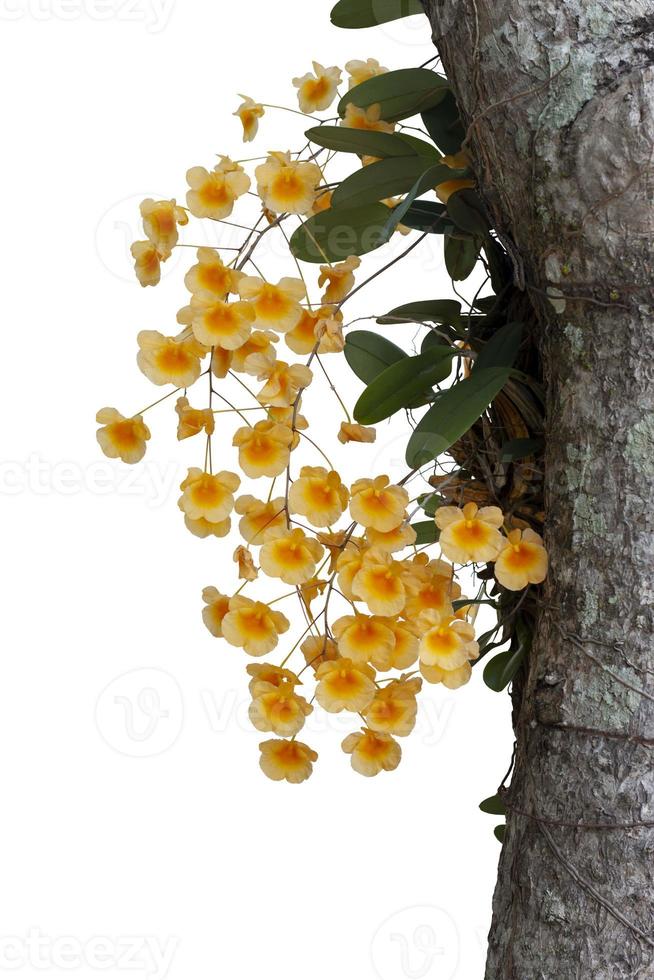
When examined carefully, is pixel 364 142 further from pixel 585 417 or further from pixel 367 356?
pixel 585 417

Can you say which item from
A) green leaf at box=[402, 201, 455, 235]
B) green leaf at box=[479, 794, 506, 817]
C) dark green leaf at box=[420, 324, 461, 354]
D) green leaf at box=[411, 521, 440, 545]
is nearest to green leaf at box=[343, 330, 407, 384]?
dark green leaf at box=[420, 324, 461, 354]

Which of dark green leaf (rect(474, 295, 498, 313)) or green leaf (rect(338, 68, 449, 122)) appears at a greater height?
green leaf (rect(338, 68, 449, 122))

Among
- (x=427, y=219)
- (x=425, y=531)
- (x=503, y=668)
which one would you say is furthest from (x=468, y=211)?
(x=503, y=668)

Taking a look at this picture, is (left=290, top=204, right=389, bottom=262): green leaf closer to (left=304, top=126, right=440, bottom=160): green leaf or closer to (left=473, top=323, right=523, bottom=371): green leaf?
(left=304, top=126, right=440, bottom=160): green leaf

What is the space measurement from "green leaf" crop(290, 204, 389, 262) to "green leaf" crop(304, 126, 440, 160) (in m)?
0.07

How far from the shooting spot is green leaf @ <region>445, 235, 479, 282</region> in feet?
5.37

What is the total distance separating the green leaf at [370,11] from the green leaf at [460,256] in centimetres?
28

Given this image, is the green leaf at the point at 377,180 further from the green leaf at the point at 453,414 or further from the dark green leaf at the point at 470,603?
the dark green leaf at the point at 470,603

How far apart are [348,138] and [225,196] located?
17cm

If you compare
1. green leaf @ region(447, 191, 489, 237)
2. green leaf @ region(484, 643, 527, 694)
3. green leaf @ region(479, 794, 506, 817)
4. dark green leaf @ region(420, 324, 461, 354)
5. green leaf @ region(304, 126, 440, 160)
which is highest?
green leaf @ region(304, 126, 440, 160)

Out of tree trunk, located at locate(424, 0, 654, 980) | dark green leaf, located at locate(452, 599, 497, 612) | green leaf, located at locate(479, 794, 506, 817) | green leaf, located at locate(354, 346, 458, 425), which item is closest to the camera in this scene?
tree trunk, located at locate(424, 0, 654, 980)

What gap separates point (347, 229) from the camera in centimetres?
161

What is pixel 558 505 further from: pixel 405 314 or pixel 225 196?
pixel 225 196

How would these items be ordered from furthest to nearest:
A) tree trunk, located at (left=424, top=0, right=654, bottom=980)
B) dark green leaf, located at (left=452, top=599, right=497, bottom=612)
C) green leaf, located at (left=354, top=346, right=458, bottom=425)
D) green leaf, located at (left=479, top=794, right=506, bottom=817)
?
green leaf, located at (left=479, top=794, right=506, bottom=817)
dark green leaf, located at (left=452, top=599, right=497, bottom=612)
green leaf, located at (left=354, top=346, right=458, bottom=425)
tree trunk, located at (left=424, top=0, right=654, bottom=980)
